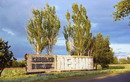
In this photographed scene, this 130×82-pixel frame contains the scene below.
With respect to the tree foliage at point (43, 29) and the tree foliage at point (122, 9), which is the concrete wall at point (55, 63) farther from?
the tree foliage at point (122, 9)

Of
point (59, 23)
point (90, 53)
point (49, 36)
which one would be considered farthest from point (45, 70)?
point (90, 53)

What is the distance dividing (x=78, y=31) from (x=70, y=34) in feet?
8.65

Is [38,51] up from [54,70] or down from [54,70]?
up

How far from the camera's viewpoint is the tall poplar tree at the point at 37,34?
39.0 m

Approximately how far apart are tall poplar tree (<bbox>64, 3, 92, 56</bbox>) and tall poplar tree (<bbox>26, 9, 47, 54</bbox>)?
625cm

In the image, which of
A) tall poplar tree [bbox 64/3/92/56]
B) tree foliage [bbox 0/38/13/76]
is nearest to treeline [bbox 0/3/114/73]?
tall poplar tree [bbox 64/3/92/56]

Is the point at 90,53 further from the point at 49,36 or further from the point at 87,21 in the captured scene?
the point at 49,36

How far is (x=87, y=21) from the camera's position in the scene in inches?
1636

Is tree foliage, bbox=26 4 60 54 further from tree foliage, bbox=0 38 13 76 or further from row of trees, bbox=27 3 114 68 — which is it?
tree foliage, bbox=0 38 13 76

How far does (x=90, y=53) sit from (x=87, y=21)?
8.34 m

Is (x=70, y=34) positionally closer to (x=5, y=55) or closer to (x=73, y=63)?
(x=73, y=63)

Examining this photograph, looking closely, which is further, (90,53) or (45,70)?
(90,53)

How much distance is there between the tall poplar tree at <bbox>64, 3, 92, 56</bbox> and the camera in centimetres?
4078

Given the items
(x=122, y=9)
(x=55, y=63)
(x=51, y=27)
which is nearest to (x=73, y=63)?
(x=55, y=63)
